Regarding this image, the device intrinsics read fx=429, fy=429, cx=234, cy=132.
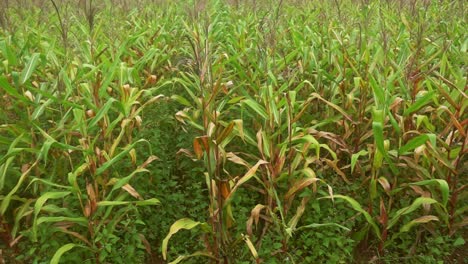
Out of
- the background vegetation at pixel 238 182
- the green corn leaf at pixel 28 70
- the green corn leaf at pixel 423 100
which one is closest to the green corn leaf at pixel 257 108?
the background vegetation at pixel 238 182

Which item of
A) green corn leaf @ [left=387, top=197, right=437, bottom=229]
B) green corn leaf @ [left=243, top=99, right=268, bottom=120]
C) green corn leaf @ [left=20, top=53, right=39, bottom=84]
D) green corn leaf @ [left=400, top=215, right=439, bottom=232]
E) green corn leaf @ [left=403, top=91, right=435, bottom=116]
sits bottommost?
green corn leaf @ [left=400, top=215, right=439, bottom=232]

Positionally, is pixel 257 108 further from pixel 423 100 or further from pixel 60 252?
pixel 60 252

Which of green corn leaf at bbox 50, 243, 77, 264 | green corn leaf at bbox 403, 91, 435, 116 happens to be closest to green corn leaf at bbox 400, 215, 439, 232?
green corn leaf at bbox 403, 91, 435, 116

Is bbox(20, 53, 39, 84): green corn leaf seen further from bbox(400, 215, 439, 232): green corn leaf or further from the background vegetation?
bbox(400, 215, 439, 232): green corn leaf

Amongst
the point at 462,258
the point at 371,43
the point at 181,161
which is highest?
the point at 371,43

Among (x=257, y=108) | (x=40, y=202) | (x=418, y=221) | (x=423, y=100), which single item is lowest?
(x=418, y=221)

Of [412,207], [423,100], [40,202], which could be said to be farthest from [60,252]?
Result: [423,100]

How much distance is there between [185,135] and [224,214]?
738mm

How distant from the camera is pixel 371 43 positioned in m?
3.17

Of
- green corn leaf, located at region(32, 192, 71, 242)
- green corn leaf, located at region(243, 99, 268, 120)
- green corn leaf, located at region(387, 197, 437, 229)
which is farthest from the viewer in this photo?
green corn leaf, located at region(243, 99, 268, 120)

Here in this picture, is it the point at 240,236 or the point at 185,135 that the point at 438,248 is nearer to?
the point at 240,236

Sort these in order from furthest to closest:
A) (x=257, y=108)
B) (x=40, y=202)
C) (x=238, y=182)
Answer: (x=257, y=108) < (x=238, y=182) < (x=40, y=202)

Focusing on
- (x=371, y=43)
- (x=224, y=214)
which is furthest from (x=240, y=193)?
(x=371, y=43)

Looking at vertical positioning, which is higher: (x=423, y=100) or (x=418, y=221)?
(x=423, y=100)
